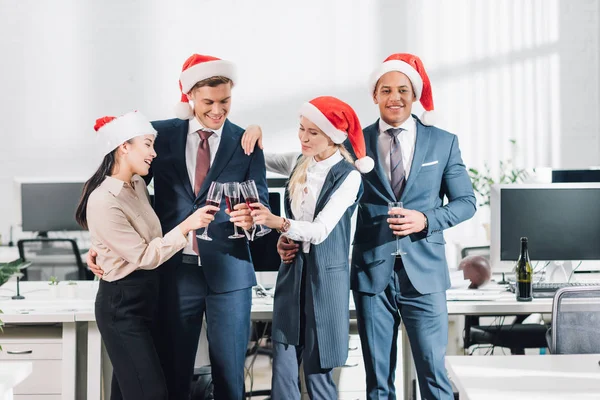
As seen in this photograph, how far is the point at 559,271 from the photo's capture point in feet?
11.3

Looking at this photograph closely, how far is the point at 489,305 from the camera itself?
307 cm

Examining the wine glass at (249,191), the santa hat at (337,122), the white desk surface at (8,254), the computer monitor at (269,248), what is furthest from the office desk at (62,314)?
the white desk surface at (8,254)

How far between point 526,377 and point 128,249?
48.3 inches

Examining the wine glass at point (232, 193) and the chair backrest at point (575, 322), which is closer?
the wine glass at point (232, 193)

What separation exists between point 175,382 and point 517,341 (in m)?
1.91

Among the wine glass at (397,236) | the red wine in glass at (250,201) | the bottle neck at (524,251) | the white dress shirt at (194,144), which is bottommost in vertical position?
the bottle neck at (524,251)

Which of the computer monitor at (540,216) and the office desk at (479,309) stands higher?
the computer monitor at (540,216)

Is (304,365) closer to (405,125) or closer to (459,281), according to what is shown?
(405,125)

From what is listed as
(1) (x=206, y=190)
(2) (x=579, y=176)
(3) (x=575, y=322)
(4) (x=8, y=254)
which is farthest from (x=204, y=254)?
(4) (x=8, y=254)

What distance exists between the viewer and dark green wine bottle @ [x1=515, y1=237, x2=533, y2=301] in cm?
313

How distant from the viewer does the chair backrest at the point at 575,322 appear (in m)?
2.47

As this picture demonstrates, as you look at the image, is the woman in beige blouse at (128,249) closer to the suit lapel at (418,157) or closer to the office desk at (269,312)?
the office desk at (269,312)

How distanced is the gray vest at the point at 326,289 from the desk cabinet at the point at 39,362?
986 mm

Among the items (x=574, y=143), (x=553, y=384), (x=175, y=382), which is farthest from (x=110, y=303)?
(x=574, y=143)
